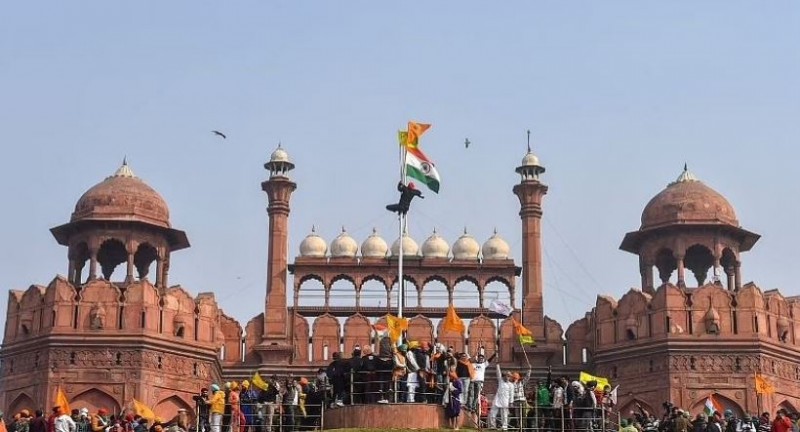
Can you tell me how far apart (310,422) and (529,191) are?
17702 millimetres

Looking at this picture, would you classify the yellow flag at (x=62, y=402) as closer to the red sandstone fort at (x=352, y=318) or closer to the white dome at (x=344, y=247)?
the red sandstone fort at (x=352, y=318)

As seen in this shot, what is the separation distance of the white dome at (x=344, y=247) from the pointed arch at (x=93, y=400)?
32.1 feet

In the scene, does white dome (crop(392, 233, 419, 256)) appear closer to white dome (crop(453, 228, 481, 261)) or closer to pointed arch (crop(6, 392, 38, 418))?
white dome (crop(453, 228, 481, 261))

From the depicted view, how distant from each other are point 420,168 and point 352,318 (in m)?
8.89

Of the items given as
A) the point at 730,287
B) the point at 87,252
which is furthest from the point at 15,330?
the point at 730,287

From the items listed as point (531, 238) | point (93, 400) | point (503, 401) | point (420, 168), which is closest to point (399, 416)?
point (503, 401)

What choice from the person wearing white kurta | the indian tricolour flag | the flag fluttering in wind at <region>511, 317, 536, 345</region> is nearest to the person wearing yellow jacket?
the person wearing white kurta

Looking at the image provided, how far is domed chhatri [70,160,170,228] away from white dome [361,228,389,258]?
21.7 feet

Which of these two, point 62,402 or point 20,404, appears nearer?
point 62,402

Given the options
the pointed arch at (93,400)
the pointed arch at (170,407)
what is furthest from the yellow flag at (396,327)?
the pointed arch at (93,400)

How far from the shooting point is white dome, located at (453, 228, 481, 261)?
44844 mm

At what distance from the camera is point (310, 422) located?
88.4 feet

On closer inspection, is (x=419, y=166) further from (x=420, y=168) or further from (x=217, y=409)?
(x=217, y=409)

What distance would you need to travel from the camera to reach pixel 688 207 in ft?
132
